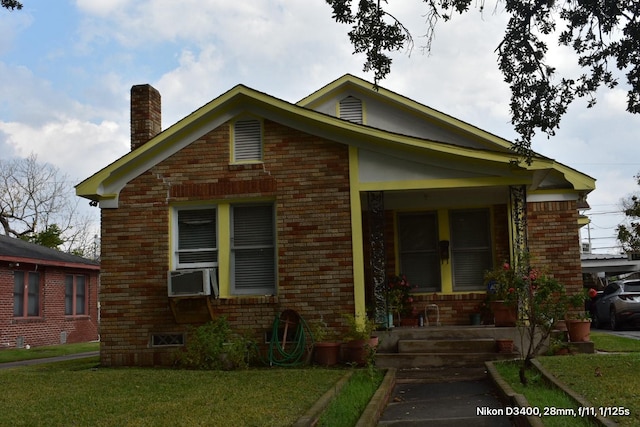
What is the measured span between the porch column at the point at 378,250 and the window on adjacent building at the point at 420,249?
2.32 meters

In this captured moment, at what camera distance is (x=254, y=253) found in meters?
12.1

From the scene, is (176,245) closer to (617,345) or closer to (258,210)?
(258,210)

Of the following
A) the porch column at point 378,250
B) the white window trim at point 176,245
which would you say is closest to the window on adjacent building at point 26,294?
the white window trim at point 176,245

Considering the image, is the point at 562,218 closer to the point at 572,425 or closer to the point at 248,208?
the point at 248,208

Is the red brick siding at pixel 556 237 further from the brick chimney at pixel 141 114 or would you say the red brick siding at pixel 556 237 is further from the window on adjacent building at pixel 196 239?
the brick chimney at pixel 141 114

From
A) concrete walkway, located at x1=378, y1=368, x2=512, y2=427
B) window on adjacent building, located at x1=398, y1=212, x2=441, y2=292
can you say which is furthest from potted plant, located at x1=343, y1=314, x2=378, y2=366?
window on adjacent building, located at x1=398, y1=212, x2=441, y2=292

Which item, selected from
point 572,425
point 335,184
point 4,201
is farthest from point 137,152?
point 4,201

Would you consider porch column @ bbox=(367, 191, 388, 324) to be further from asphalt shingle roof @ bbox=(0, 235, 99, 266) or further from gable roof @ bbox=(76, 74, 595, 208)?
asphalt shingle roof @ bbox=(0, 235, 99, 266)

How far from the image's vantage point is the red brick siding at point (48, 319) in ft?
71.7

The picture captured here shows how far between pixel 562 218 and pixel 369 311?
408 cm

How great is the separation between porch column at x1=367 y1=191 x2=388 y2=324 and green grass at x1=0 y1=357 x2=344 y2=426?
1.91m

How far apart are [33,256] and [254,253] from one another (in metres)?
14.1

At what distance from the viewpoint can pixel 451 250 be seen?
13.9 metres

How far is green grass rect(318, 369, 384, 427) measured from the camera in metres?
6.65
